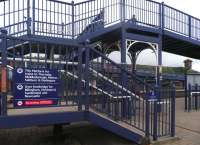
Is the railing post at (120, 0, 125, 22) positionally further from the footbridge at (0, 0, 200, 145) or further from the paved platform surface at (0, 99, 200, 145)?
the paved platform surface at (0, 99, 200, 145)

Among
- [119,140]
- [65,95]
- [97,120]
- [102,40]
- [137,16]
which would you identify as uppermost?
[137,16]

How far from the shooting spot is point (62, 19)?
414 inches

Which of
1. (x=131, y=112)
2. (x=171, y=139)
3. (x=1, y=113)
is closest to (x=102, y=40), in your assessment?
(x=131, y=112)

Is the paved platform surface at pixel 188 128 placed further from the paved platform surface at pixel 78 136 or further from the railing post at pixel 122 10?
the railing post at pixel 122 10

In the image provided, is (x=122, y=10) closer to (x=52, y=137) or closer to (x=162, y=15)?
(x=162, y=15)

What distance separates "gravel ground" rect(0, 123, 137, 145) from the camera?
8680mm

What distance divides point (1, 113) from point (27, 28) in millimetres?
4123

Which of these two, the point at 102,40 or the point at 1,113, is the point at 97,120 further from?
the point at 102,40

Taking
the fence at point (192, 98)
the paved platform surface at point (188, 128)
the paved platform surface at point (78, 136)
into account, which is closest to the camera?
the paved platform surface at point (188, 128)

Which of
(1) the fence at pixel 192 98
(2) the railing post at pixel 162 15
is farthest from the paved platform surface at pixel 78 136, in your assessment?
(2) the railing post at pixel 162 15

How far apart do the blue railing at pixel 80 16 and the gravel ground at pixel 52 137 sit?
9.39ft

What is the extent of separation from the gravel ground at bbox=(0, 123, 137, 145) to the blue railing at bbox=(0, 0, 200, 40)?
2862 mm

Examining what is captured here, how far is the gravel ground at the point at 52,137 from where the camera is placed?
8.68 metres

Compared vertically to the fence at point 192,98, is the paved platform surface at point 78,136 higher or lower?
lower
